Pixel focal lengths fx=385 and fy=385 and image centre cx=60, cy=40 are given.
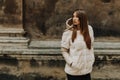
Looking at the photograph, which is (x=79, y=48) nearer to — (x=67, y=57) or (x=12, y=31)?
(x=67, y=57)

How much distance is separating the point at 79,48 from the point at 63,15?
83.3 inches

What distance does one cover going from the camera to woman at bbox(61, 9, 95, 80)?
19.2 feet

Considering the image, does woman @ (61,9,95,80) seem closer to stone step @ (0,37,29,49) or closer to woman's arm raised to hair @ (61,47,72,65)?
woman's arm raised to hair @ (61,47,72,65)

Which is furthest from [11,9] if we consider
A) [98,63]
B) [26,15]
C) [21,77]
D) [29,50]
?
[98,63]

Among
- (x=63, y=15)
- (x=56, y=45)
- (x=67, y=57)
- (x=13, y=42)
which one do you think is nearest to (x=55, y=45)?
(x=56, y=45)

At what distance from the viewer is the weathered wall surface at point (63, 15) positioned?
7816 mm

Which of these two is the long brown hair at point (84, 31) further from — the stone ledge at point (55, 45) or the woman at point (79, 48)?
the stone ledge at point (55, 45)

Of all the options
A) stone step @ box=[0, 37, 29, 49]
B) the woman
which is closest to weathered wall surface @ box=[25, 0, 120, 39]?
stone step @ box=[0, 37, 29, 49]

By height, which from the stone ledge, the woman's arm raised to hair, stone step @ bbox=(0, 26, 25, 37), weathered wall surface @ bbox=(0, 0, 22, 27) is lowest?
the stone ledge

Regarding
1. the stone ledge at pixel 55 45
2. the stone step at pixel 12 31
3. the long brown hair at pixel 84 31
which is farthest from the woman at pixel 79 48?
the stone step at pixel 12 31

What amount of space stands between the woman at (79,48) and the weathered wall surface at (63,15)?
191cm

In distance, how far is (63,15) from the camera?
7.88 metres

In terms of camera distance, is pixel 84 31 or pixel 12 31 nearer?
pixel 84 31

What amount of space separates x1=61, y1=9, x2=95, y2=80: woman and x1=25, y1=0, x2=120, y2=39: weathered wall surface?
1909mm
